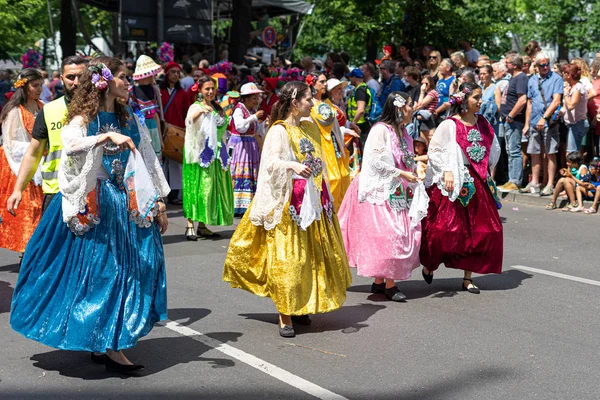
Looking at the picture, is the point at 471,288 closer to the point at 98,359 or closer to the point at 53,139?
the point at 98,359

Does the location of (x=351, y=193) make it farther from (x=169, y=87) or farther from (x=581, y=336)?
(x=169, y=87)

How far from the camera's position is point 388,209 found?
25.0 ft

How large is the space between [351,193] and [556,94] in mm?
6677

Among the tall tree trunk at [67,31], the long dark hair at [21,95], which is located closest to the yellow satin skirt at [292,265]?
the long dark hair at [21,95]

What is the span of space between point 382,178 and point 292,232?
4.45ft

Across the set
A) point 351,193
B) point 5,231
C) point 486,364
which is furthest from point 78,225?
point 5,231

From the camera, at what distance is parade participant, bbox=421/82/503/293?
25.9ft

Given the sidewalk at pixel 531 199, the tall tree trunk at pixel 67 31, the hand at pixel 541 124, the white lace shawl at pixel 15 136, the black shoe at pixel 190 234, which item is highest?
the tall tree trunk at pixel 67 31

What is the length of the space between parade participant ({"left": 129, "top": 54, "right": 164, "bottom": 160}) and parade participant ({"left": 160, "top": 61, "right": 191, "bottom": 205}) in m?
1.97

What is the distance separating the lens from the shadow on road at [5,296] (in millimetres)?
7312

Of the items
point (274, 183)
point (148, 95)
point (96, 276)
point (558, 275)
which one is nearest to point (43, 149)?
point (96, 276)

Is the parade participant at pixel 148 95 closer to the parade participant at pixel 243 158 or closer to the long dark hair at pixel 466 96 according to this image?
the parade participant at pixel 243 158

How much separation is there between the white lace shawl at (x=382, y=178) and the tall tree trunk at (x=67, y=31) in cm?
2089

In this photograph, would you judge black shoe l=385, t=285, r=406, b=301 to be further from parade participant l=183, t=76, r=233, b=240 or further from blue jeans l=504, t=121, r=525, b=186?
blue jeans l=504, t=121, r=525, b=186
